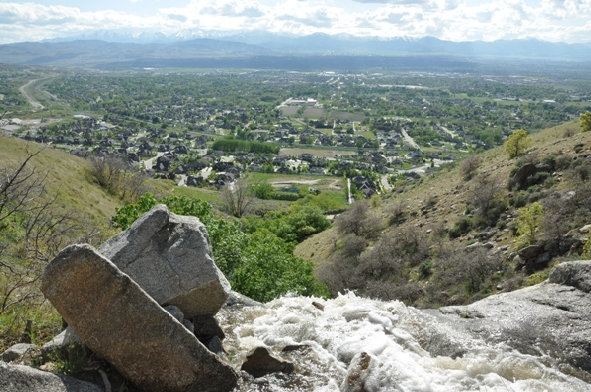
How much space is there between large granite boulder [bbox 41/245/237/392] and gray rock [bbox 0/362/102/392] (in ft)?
2.22

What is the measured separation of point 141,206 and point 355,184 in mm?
83322

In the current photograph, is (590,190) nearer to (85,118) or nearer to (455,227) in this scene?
(455,227)

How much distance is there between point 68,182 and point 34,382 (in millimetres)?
46801

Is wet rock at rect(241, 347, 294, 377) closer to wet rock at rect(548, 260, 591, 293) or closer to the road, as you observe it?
wet rock at rect(548, 260, 591, 293)

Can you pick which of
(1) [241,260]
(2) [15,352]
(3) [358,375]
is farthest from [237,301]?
(1) [241,260]

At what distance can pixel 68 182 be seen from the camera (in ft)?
156

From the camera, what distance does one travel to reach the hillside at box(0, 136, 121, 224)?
40.4 metres

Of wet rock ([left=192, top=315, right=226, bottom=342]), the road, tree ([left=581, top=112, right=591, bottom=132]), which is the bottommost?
the road

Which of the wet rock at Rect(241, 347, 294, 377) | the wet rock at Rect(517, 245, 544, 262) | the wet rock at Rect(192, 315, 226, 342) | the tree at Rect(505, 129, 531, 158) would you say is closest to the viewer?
the wet rock at Rect(241, 347, 294, 377)

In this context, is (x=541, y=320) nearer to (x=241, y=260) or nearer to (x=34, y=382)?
(x=34, y=382)

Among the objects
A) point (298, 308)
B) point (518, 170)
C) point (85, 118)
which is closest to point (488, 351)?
point (298, 308)

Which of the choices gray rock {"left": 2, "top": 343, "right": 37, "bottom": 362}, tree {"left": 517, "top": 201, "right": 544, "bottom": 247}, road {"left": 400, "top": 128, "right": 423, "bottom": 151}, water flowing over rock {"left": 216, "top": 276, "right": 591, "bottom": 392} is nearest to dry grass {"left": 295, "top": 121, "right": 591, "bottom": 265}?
tree {"left": 517, "top": 201, "right": 544, "bottom": 247}

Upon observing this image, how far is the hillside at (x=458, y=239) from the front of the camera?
19.8 meters

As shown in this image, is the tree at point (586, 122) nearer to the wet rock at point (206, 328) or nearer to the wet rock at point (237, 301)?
the wet rock at point (237, 301)
